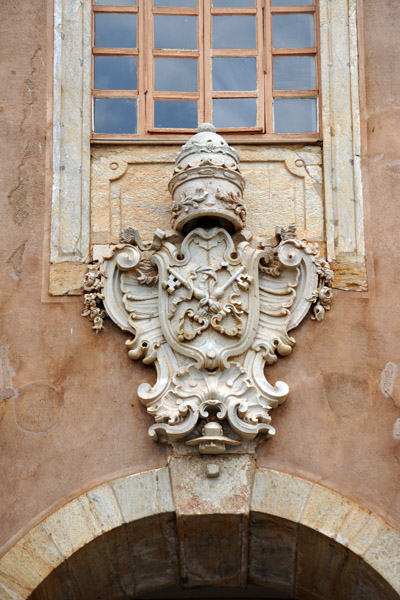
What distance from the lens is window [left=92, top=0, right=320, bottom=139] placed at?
1048cm

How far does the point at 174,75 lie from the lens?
1059cm

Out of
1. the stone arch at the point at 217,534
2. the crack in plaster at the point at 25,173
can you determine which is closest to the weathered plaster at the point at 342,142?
the stone arch at the point at 217,534

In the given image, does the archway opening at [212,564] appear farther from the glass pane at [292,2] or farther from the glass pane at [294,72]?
the glass pane at [292,2]

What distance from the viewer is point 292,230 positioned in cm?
987

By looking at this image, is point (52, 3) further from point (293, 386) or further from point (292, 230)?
point (293, 386)

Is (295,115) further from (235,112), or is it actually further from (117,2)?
(117,2)

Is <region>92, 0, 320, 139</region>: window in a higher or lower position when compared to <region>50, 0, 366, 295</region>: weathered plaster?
higher

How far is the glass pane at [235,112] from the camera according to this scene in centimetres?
1048

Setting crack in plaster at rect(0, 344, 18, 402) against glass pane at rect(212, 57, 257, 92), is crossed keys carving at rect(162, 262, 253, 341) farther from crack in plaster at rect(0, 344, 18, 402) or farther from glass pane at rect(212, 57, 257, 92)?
glass pane at rect(212, 57, 257, 92)

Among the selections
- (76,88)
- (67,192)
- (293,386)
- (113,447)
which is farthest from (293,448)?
(76,88)

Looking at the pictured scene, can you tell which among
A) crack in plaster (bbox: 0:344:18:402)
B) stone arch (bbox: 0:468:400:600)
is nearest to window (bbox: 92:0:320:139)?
crack in plaster (bbox: 0:344:18:402)

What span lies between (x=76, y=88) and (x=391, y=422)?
3127mm

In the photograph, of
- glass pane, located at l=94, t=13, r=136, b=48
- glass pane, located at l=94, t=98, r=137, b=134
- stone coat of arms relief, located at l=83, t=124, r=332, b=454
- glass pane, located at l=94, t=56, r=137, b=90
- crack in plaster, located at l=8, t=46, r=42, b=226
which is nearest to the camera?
stone coat of arms relief, located at l=83, t=124, r=332, b=454

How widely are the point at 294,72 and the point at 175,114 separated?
2.93 ft
